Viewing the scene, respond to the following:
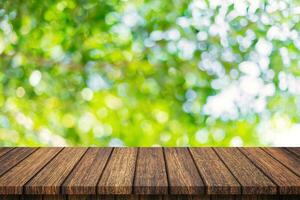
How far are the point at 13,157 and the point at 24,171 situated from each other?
0.89 ft

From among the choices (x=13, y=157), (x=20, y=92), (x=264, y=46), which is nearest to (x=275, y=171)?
(x=13, y=157)

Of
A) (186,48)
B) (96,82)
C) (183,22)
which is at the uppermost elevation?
(183,22)

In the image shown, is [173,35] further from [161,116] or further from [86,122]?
[86,122]

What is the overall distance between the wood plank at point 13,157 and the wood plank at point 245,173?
710 mm

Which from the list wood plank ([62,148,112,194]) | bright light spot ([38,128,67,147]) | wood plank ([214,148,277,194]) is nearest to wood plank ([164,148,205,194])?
wood plank ([214,148,277,194])

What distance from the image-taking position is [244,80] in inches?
112

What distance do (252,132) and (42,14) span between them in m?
1.29

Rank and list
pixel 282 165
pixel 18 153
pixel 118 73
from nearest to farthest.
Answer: pixel 282 165, pixel 18 153, pixel 118 73

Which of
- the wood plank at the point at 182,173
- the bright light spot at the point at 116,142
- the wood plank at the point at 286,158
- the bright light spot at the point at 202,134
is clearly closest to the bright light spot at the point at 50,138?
the bright light spot at the point at 116,142

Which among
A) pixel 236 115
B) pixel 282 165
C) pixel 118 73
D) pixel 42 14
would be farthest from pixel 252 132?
pixel 42 14

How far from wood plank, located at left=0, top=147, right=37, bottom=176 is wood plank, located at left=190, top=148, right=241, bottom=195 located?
61 cm

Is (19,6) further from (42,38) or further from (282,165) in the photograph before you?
(282,165)

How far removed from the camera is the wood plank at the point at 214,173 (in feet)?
4.83

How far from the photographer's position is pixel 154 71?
2.81 metres
